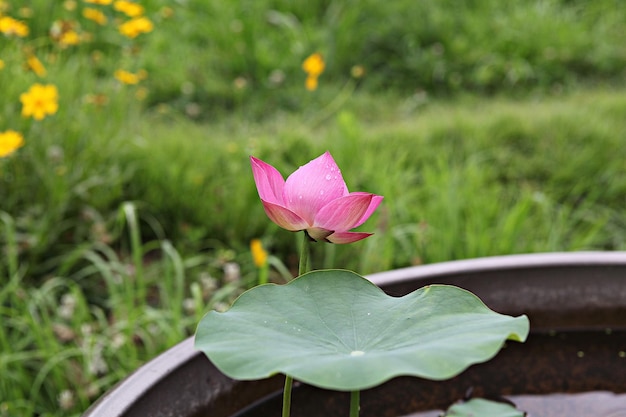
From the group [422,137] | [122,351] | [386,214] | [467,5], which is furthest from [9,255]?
[467,5]

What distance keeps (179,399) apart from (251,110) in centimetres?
209

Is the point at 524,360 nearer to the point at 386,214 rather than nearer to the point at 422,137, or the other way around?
the point at 386,214

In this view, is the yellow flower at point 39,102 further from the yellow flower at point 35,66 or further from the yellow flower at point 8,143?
the yellow flower at point 35,66

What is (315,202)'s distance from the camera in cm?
58

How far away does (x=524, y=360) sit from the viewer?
2.96 ft

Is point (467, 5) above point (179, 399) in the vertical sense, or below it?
below

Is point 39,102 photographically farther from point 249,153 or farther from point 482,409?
point 482,409

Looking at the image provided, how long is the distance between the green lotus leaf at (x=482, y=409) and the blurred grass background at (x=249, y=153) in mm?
657

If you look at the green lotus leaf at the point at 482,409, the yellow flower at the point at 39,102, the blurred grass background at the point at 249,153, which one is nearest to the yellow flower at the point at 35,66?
the blurred grass background at the point at 249,153

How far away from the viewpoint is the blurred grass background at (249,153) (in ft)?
4.97

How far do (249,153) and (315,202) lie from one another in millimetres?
1000

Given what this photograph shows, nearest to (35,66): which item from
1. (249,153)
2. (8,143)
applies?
(8,143)

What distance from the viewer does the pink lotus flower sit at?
1.86 feet

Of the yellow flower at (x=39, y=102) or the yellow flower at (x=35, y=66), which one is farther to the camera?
the yellow flower at (x=35, y=66)
